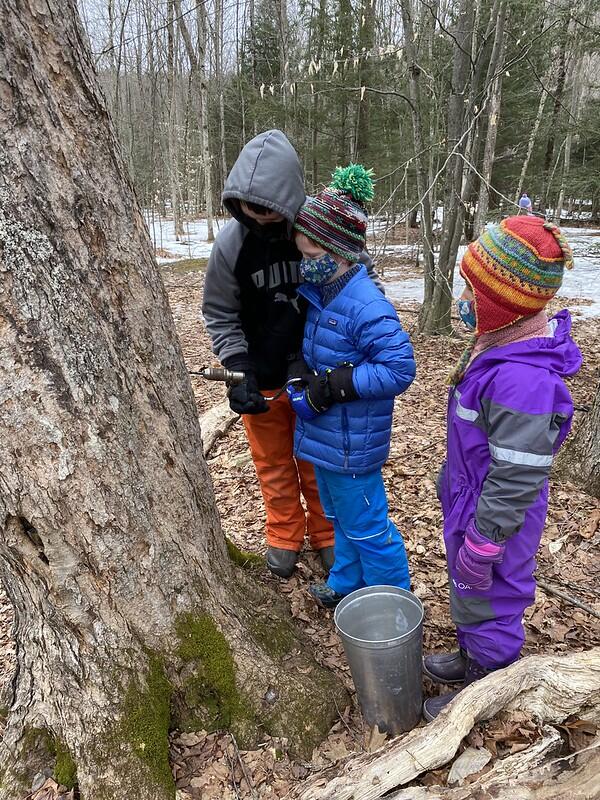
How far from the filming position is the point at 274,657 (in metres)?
2.27

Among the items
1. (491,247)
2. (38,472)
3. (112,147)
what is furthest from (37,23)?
(491,247)

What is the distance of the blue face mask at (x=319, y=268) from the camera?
7.65ft

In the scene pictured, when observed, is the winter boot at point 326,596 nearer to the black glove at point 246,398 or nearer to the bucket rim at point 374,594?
the bucket rim at point 374,594

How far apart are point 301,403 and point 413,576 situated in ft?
4.56

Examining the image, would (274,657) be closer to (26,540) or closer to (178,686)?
(178,686)

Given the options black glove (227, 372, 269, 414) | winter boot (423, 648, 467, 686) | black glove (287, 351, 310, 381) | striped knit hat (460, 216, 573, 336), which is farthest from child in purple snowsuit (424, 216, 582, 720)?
black glove (227, 372, 269, 414)

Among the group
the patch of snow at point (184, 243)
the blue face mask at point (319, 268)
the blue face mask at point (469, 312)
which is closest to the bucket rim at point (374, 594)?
the blue face mask at point (469, 312)

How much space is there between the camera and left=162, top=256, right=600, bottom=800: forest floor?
1944mm

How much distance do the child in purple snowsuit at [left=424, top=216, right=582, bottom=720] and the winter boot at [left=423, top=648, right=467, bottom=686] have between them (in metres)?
0.29

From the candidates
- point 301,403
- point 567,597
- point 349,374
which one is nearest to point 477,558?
point 349,374

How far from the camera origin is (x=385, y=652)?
197 centimetres

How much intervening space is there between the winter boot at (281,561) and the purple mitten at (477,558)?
131cm

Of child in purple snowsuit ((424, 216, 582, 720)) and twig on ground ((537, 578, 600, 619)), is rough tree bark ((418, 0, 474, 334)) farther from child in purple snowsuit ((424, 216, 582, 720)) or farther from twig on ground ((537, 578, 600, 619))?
child in purple snowsuit ((424, 216, 582, 720))

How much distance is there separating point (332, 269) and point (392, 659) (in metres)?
1.56
